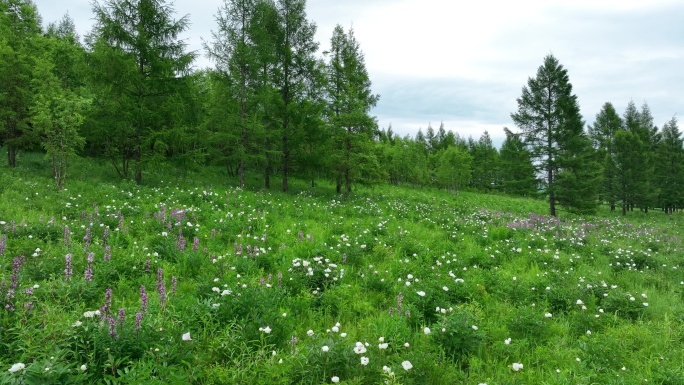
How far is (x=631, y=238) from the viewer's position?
14852mm

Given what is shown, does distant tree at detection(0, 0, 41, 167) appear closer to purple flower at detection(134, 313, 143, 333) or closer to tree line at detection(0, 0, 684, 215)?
tree line at detection(0, 0, 684, 215)

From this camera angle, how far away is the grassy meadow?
347 centimetres

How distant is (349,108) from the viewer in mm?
19312

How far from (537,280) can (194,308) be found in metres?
7.23

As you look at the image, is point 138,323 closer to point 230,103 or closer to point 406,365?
point 406,365

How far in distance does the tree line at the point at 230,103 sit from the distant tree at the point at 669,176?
1186 inches

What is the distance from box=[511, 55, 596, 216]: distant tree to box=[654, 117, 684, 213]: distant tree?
2809cm

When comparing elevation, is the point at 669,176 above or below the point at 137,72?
below

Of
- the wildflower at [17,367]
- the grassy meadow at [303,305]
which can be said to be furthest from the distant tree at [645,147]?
the wildflower at [17,367]

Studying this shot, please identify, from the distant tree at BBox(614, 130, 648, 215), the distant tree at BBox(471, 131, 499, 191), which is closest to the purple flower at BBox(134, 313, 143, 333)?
the distant tree at BBox(614, 130, 648, 215)

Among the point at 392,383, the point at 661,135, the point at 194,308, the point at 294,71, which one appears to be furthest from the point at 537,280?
the point at 661,135

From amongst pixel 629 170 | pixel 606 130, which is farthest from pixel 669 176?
pixel 629 170

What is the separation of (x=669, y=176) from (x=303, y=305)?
5829 centimetres

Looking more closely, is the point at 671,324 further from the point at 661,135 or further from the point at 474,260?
the point at 661,135
